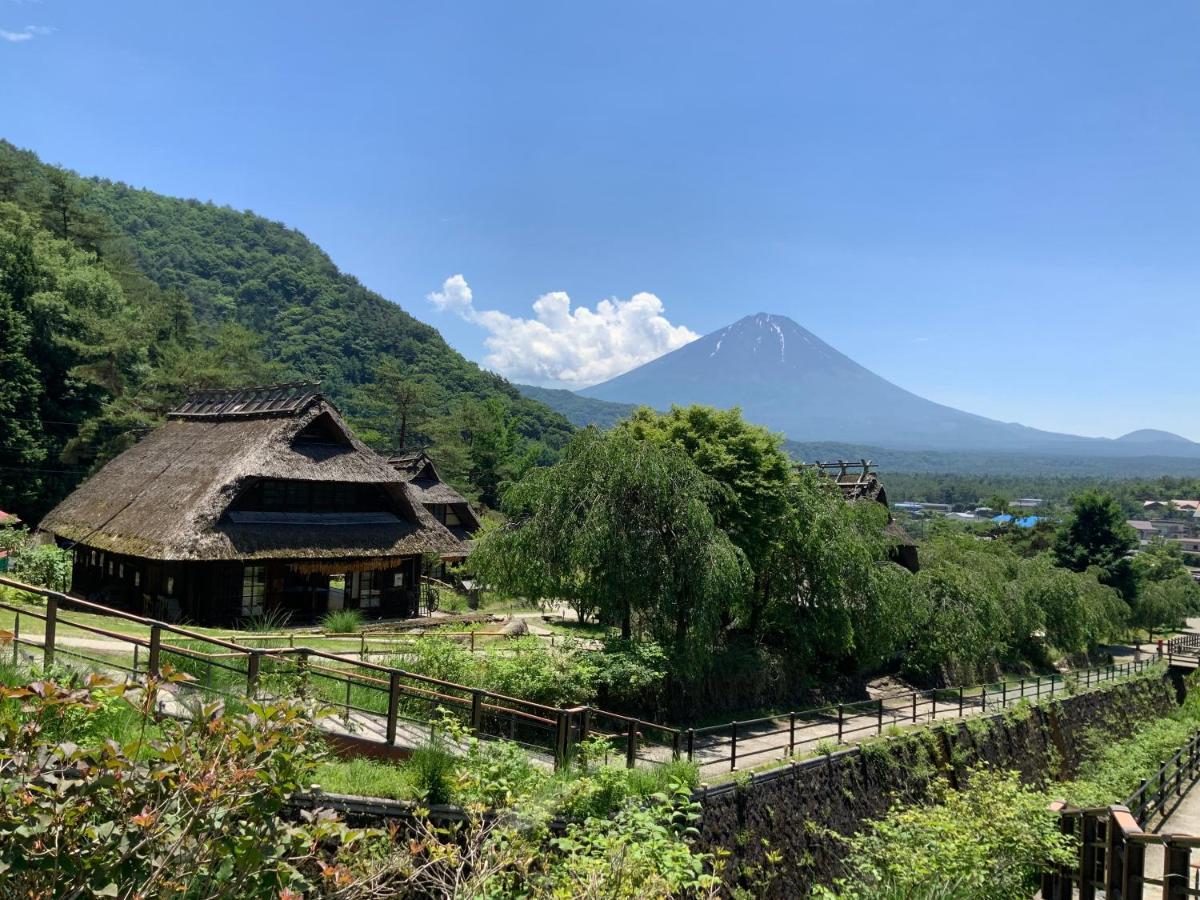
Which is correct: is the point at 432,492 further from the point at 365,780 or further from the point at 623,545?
the point at 365,780

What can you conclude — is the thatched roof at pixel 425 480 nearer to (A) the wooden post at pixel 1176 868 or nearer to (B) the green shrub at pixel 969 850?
(B) the green shrub at pixel 969 850

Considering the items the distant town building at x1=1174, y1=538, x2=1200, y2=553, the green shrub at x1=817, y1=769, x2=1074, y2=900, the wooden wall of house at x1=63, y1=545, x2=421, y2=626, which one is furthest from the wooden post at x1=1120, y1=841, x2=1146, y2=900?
the distant town building at x1=1174, y1=538, x2=1200, y2=553

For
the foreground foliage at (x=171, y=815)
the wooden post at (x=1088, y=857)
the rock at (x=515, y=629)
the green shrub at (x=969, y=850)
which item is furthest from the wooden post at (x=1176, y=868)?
the rock at (x=515, y=629)

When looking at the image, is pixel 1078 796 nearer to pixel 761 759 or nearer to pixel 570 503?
pixel 761 759

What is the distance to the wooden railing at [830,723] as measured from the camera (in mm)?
13727

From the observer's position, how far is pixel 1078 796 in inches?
611

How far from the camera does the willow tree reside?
53.8ft

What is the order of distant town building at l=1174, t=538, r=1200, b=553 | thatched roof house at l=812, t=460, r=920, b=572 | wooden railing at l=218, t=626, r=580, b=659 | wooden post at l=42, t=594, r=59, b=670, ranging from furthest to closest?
distant town building at l=1174, t=538, r=1200, b=553 < thatched roof house at l=812, t=460, r=920, b=572 < wooden railing at l=218, t=626, r=580, b=659 < wooden post at l=42, t=594, r=59, b=670

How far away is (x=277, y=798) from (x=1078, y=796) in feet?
54.8

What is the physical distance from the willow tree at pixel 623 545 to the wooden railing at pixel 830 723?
2.31m

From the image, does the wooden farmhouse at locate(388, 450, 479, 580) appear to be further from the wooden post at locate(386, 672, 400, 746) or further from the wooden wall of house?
the wooden post at locate(386, 672, 400, 746)

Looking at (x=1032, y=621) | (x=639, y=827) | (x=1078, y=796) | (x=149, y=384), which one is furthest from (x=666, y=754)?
(x=149, y=384)

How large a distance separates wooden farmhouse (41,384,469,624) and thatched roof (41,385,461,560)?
0.04 metres

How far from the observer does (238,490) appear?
20844 millimetres
